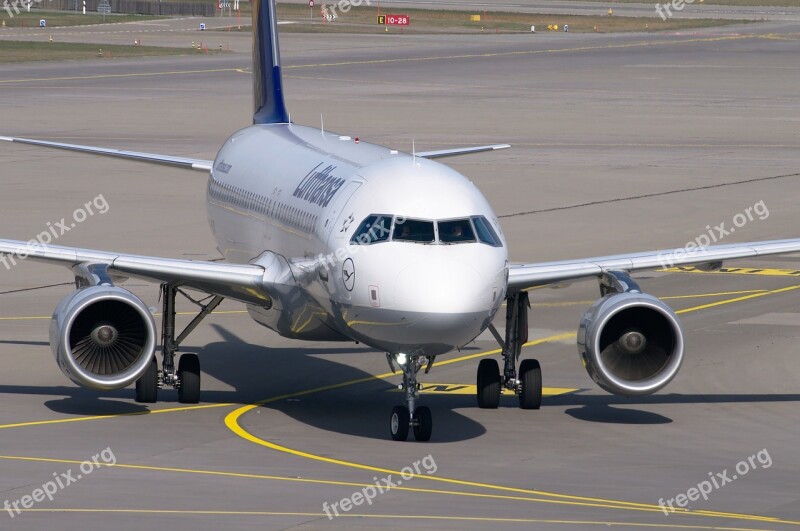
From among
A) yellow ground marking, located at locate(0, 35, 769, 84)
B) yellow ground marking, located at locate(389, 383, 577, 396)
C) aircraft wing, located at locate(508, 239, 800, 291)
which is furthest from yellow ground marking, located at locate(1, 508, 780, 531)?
yellow ground marking, located at locate(0, 35, 769, 84)

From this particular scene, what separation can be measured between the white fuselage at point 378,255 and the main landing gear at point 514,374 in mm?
2670

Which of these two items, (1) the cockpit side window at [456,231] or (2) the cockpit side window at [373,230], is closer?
(1) the cockpit side window at [456,231]

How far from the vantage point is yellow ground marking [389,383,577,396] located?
87.0 feet

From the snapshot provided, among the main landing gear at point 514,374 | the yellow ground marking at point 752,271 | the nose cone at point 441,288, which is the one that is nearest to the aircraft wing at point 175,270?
the main landing gear at point 514,374

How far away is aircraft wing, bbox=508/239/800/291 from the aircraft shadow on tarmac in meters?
2.25

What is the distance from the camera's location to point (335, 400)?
85.2 feet

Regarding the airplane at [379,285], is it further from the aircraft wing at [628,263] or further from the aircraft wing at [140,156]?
the aircraft wing at [140,156]

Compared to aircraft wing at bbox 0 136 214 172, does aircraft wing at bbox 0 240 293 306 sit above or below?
below

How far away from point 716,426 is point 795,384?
12.4 ft

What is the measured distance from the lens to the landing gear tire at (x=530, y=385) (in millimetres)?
25141

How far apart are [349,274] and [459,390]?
556 cm

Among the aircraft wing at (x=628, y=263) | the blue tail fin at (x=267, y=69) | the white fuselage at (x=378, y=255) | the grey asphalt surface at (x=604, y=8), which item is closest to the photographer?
the white fuselage at (x=378, y=255)

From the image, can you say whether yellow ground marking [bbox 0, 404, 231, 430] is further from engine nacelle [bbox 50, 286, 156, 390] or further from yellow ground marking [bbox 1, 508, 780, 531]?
yellow ground marking [bbox 1, 508, 780, 531]

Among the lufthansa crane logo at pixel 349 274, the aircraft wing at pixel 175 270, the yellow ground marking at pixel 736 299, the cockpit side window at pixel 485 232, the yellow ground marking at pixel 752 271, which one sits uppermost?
the cockpit side window at pixel 485 232
